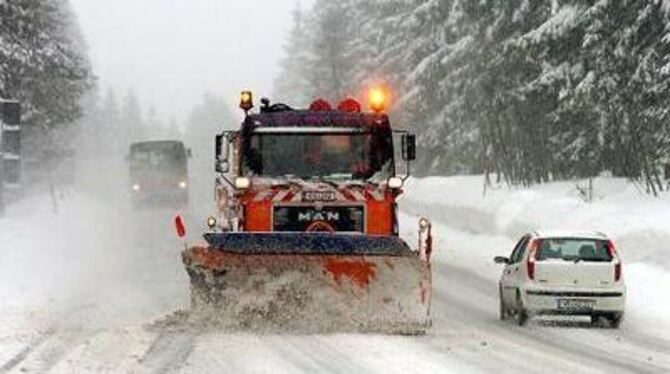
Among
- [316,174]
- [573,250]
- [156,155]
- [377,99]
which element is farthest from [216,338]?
[156,155]

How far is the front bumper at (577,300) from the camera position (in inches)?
607

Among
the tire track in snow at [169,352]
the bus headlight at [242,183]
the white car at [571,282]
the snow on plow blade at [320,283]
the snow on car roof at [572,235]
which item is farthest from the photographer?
the snow on car roof at [572,235]

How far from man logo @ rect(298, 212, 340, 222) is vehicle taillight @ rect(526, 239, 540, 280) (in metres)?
2.85

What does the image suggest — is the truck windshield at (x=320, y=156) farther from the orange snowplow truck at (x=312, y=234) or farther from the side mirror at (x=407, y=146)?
the side mirror at (x=407, y=146)

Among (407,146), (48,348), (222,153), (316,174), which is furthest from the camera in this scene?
(222,153)

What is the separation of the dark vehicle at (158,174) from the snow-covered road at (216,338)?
20217 millimetres

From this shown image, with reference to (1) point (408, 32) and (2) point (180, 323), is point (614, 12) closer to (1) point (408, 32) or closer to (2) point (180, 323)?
(2) point (180, 323)

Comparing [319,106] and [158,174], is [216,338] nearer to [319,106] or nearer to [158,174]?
[319,106]

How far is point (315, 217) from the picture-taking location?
15016 millimetres

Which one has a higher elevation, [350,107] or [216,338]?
[350,107]

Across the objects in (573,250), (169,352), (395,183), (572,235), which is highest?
(395,183)

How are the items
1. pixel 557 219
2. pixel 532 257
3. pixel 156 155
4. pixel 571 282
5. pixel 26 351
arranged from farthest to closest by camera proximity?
1. pixel 156 155
2. pixel 557 219
3. pixel 532 257
4. pixel 571 282
5. pixel 26 351

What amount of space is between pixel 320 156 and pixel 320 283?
6.99ft

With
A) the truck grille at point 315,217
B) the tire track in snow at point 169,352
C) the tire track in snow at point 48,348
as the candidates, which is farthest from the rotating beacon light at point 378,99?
the tire track in snow at point 48,348
